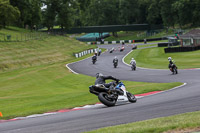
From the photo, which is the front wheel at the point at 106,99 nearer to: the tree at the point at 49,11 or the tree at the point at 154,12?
the tree at the point at 49,11

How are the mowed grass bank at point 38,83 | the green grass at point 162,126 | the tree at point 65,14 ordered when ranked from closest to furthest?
the green grass at point 162,126 → the mowed grass bank at point 38,83 → the tree at point 65,14

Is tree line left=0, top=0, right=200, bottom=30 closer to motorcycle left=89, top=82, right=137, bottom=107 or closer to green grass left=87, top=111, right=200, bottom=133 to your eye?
motorcycle left=89, top=82, right=137, bottom=107

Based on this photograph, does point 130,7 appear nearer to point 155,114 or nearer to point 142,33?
point 142,33

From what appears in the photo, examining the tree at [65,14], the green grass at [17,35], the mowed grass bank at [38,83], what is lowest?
the mowed grass bank at [38,83]

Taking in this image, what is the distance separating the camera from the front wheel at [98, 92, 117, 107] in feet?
45.2

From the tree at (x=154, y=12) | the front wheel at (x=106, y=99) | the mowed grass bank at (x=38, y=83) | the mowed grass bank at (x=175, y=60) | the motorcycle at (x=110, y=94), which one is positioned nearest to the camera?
the front wheel at (x=106, y=99)

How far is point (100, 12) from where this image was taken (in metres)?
141

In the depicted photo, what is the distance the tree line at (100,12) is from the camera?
95.8 meters

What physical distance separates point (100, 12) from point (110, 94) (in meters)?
129

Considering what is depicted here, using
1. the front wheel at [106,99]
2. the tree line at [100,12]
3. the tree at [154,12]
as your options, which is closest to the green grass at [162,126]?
the front wheel at [106,99]

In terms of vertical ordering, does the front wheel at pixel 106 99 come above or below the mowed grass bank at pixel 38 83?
above

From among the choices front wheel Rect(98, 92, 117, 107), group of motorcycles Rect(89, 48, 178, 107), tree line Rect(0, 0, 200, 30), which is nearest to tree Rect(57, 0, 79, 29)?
tree line Rect(0, 0, 200, 30)

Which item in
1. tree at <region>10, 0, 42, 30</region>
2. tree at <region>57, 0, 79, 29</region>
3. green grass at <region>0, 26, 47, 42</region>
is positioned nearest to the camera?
green grass at <region>0, 26, 47, 42</region>

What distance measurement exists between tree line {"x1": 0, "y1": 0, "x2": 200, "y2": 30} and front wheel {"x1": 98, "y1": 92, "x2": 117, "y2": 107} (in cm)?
5567
